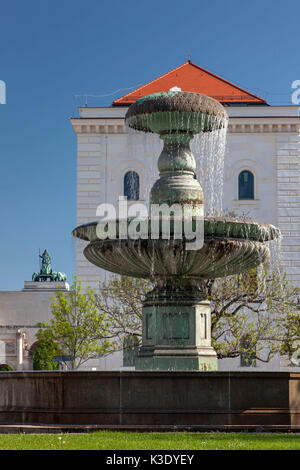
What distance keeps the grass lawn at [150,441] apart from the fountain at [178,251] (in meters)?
2.85

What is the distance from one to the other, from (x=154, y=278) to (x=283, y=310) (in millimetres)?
18720

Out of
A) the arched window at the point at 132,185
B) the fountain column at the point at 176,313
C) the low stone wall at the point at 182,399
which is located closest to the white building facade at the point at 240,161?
the arched window at the point at 132,185

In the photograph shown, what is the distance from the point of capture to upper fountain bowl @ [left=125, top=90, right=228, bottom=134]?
13.2 metres

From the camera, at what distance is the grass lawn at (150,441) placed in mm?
8461

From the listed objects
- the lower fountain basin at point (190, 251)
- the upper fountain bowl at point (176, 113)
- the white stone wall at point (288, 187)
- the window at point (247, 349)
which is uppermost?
the white stone wall at point (288, 187)

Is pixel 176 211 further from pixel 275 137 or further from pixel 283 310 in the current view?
pixel 275 137

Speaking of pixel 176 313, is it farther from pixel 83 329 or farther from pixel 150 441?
pixel 83 329

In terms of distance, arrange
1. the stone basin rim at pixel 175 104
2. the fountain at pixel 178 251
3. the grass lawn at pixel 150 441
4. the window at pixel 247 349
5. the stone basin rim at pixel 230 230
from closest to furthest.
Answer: the grass lawn at pixel 150 441 → the stone basin rim at pixel 230 230 → the fountain at pixel 178 251 → the stone basin rim at pixel 175 104 → the window at pixel 247 349

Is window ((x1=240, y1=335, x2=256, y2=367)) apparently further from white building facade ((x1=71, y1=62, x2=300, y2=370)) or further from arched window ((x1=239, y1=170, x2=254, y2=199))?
arched window ((x1=239, y1=170, x2=254, y2=199))

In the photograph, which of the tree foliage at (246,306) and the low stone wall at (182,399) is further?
the tree foliage at (246,306)

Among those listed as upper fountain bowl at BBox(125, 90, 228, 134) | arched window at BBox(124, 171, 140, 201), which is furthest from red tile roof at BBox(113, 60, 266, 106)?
upper fountain bowl at BBox(125, 90, 228, 134)

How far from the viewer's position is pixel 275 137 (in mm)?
40250

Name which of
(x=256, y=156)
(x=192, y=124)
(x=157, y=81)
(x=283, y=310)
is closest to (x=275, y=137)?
(x=256, y=156)

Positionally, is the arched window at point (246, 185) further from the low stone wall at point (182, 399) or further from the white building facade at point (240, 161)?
the low stone wall at point (182, 399)
